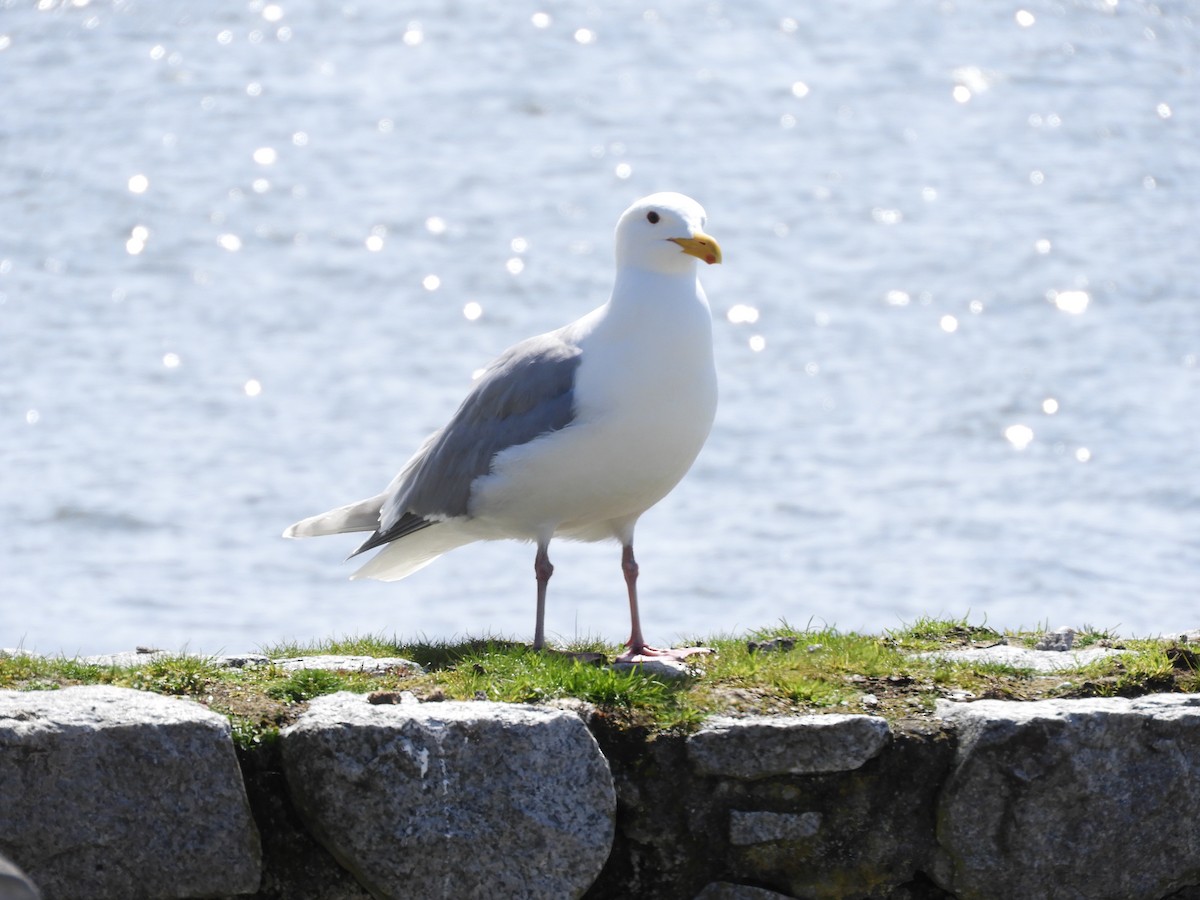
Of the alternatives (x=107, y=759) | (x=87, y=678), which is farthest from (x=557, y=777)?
(x=87, y=678)

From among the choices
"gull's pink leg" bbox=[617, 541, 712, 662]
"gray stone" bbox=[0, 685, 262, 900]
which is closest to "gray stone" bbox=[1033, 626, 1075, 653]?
"gull's pink leg" bbox=[617, 541, 712, 662]

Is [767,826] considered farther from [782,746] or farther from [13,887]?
[13,887]

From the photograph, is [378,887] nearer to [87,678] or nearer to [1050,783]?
[87,678]

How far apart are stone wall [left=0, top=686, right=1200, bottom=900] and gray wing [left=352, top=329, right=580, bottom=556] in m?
1.46

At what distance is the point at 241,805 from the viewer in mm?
4754

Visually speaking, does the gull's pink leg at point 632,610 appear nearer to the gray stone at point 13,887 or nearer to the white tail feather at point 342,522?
the white tail feather at point 342,522

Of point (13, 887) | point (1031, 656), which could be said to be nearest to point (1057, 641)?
point (1031, 656)

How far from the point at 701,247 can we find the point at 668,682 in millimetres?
1613

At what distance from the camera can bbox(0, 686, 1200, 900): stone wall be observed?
4645mm

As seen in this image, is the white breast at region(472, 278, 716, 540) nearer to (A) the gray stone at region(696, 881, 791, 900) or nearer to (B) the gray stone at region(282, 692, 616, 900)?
(B) the gray stone at region(282, 692, 616, 900)

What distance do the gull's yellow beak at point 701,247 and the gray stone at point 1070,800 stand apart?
1877mm

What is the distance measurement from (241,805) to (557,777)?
0.87 meters

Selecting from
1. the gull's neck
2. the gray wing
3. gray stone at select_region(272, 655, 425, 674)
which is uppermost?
the gull's neck

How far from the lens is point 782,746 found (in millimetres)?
5027
